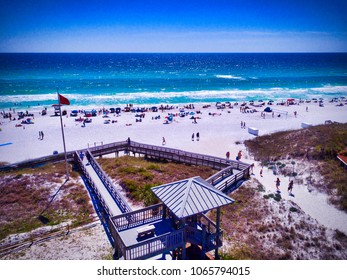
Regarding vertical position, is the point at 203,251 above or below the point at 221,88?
below

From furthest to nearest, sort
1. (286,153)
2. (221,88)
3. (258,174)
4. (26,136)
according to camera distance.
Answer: (221,88), (26,136), (286,153), (258,174)

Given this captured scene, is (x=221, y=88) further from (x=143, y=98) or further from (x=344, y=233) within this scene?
(x=344, y=233)

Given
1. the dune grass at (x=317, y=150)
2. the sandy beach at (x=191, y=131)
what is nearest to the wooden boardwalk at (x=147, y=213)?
the sandy beach at (x=191, y=131)

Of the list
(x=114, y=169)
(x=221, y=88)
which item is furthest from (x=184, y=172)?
(x=221, y=88)

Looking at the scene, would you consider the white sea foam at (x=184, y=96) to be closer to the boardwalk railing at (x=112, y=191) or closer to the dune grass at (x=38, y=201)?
the dune grass at (x=38, y=201)

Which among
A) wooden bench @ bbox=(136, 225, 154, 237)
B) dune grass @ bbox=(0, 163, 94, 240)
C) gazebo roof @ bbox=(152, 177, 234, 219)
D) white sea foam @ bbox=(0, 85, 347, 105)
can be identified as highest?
white sea foam @ bbox=(0, 85, 347, 105)

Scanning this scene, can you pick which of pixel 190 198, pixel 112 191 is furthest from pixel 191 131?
pixel 190 198

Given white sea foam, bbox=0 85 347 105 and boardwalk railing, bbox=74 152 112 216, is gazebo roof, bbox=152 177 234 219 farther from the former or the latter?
white sea foam, bbox=0 85 347 105

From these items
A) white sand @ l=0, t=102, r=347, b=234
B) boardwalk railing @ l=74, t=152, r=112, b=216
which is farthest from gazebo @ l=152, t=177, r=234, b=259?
white sand @ l=0, t=102, r=347, b=234

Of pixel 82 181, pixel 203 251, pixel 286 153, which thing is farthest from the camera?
pixel 286 153
